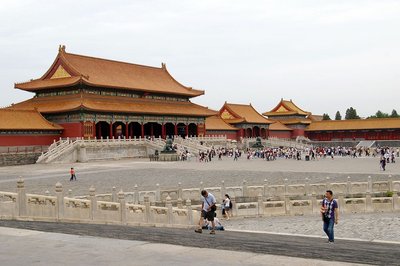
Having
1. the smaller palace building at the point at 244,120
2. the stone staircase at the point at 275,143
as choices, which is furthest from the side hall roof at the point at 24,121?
the smaller palace building at the point at 244,120

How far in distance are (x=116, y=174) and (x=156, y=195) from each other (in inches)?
514

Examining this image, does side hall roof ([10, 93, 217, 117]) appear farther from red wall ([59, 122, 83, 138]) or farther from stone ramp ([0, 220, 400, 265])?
stone ramp ([0, 220, 400, 265])

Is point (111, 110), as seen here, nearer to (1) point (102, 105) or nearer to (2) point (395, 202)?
(1) point (102, 105)

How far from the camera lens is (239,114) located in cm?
9194

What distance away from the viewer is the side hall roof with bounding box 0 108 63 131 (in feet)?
164

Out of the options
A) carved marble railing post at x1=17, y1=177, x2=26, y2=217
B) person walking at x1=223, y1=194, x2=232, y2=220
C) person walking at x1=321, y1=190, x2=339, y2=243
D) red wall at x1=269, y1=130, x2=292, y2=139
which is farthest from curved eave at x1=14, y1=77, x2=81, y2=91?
red wall at x1=269, y1=130, x2=292, y2=139

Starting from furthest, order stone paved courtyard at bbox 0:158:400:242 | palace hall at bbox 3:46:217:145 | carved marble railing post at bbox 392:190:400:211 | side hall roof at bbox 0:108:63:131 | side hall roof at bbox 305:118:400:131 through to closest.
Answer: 1. side hall roof at bbox 305:118:400:131
2. palace hall at bbox 3:46:217:145
3. side hall roof at bbox 0:108:63:131
4. carved marble railing post at bbox 392:190:400:211
5. stone paved courtyard at bbox 0:158:400:242

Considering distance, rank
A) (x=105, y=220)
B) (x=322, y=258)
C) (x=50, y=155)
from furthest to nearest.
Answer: (x=50, y=155), (x=105, y=220), (x=322, y=258)

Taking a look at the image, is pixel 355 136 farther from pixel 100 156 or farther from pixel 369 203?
pixel 369 203

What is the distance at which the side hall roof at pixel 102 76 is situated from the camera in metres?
60.2

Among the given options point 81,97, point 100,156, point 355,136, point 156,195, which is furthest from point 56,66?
point 355,136

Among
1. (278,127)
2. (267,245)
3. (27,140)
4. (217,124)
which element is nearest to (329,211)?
(267,245)

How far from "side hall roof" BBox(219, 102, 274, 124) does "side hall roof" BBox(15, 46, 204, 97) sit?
15.1 metres

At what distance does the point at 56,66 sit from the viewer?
204 ft
